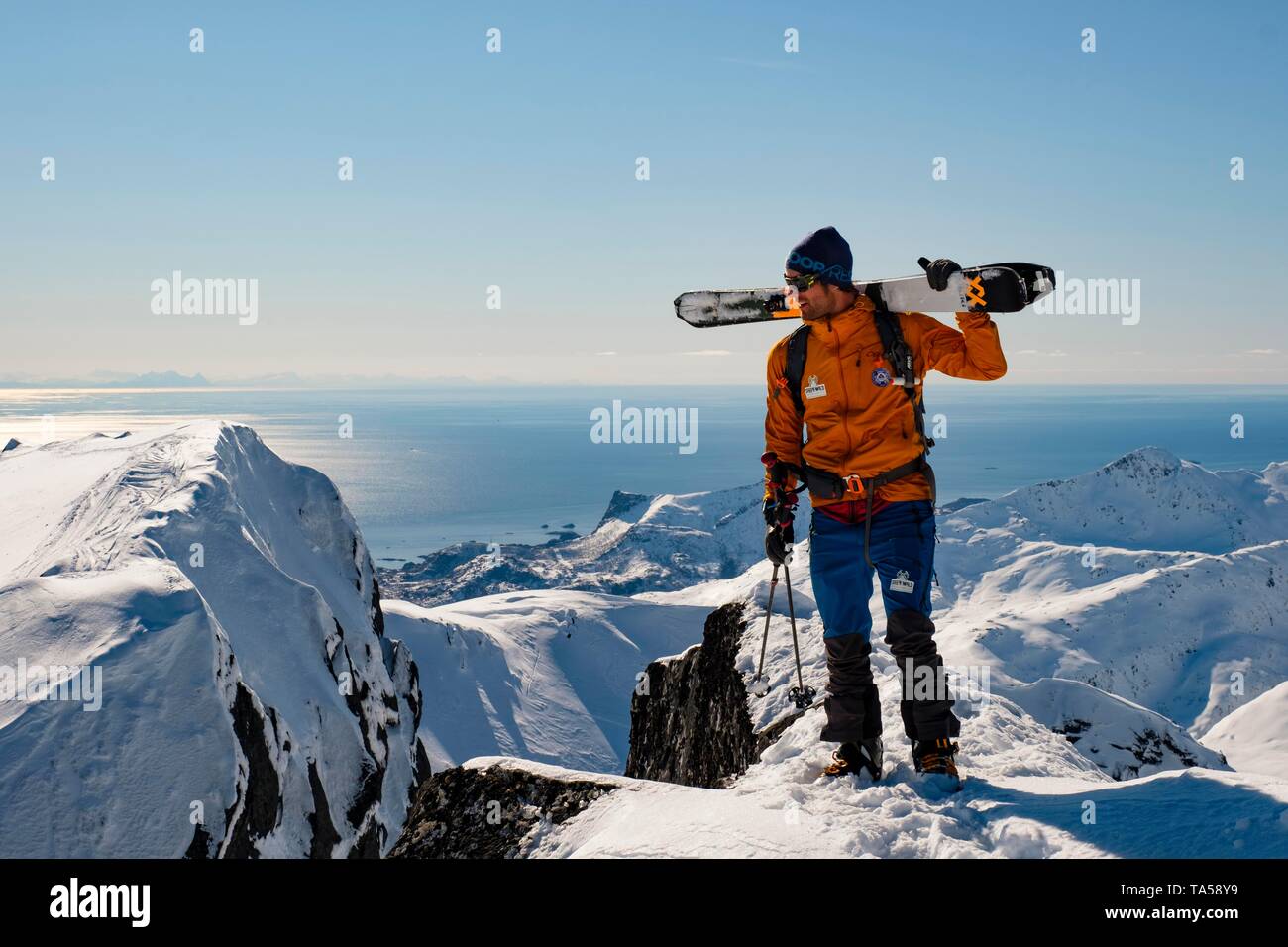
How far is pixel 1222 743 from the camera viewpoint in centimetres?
5109

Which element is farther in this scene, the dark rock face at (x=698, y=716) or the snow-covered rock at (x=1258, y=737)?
the snow-covered rock at (x=1258, y=737)

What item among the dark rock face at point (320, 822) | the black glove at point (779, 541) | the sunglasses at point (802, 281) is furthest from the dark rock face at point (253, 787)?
the sunglasses at point (802, 281)

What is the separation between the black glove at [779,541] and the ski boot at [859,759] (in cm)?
153

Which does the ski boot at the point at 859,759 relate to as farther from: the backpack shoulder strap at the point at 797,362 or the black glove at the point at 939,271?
the black glove at the point at 939,271

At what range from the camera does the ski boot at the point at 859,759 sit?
645 centimetres

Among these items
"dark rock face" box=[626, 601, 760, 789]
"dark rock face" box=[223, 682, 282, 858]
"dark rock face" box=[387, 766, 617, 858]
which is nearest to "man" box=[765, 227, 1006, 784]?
"dark rock face" box=[387, 766, 617, 858]

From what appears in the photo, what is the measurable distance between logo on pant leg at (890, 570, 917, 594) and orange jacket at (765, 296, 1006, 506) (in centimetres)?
A: 54

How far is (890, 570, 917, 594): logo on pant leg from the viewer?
6.21 m

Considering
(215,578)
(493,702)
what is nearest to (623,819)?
(215,578)

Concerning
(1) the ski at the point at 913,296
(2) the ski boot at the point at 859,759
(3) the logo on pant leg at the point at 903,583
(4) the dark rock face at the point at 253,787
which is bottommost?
(4) the dark rock face at the point at 253,787

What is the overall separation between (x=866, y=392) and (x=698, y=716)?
7726mm

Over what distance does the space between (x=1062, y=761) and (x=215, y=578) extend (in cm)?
2587

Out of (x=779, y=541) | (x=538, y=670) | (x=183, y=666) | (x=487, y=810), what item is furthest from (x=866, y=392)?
(x=538, y=670)
